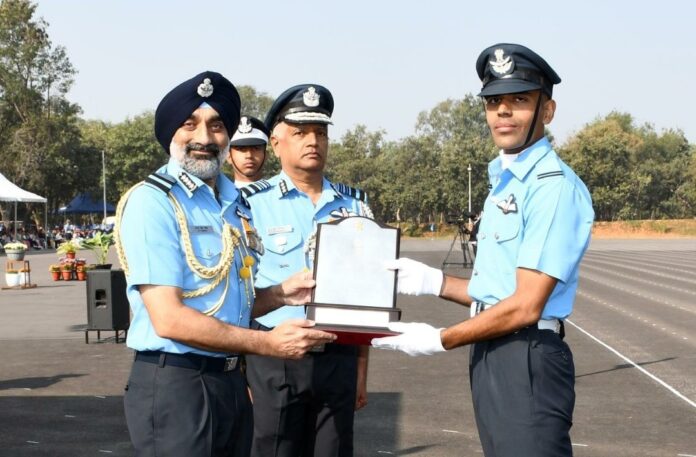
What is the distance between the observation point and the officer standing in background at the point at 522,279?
3.53m

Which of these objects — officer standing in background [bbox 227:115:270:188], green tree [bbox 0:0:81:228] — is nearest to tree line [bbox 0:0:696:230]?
green tree [bbox 0:0:81:228]

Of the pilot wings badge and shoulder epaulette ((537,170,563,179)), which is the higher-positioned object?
shoulder epaulette ((537,170,563,179))

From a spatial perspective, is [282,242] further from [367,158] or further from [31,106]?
A: [367,158]

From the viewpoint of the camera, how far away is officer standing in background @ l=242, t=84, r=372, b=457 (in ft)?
15.3

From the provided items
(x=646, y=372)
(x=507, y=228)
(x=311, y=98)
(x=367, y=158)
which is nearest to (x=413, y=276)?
(x=507, y=228)

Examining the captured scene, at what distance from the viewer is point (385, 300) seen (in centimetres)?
404

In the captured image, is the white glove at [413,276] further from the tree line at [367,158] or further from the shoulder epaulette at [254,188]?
the tree line at [367,158]

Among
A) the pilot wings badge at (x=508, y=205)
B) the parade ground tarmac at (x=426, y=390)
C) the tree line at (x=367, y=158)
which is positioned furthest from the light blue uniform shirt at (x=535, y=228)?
the tree line at (x=367, y=158)

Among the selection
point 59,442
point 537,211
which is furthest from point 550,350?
point 59,442

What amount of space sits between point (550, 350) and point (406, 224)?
9634cm

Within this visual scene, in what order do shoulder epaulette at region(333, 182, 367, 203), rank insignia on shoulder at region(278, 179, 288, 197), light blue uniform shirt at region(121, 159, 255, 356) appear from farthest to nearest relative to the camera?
shoulder epaulette at region(333, 182, 367, 203)
rank insignia on shoulder at region(278, 179, 288, 197)
light blue uniform shirt at region(121, 159, 255, 356)

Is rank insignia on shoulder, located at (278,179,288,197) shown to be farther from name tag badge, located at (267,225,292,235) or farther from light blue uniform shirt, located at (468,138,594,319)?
light blue uniform shirt, located at (468,138,594,319)

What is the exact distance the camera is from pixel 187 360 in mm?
3482

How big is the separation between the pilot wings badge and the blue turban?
110cm
